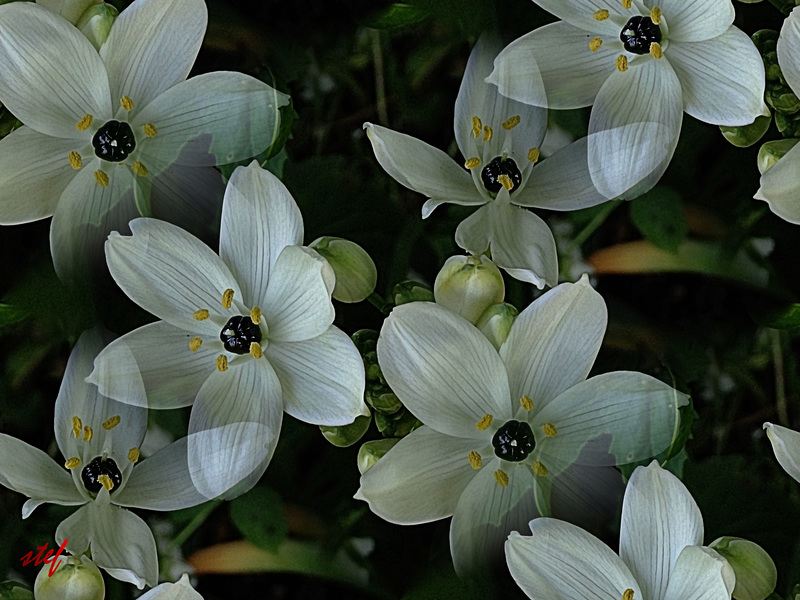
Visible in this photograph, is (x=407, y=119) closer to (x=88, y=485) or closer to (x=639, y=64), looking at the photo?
(x=639, y=64)

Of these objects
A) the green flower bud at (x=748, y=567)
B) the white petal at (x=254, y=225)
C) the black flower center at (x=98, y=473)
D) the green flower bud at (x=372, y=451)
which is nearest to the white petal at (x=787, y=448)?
the green flower bud at (x=748, y=567)

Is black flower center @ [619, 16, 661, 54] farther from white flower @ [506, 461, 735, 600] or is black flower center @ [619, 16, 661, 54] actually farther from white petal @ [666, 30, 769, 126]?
white flower @ [506, 461, 735, 600]

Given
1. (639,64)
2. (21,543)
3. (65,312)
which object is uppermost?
(639,64)

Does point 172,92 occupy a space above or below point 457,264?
above

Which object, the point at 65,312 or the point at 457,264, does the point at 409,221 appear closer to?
the point at 457,264

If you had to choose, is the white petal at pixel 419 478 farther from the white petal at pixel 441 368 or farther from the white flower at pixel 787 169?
the white flower at pixel 787 169

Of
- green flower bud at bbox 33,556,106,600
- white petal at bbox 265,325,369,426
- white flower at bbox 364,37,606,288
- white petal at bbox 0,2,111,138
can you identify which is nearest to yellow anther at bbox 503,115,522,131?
white flower at bbox 364,37,606,288

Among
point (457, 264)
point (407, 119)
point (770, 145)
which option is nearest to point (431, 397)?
point (457, 264)
